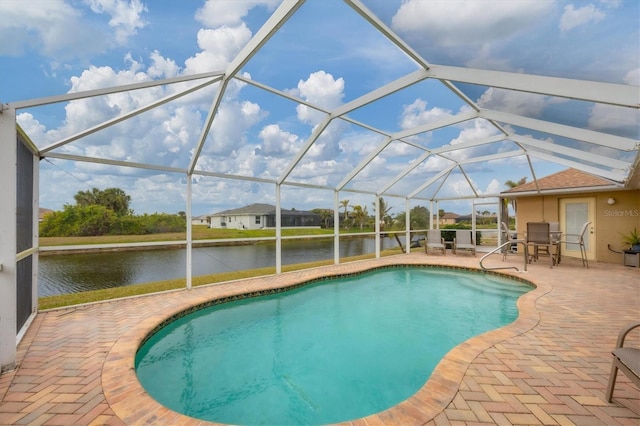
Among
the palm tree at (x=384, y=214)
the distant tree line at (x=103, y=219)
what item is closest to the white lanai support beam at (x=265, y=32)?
the distant tree line at (x=103, y=219)

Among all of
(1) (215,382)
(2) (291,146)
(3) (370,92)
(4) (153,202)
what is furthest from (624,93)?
(4) (153,202)

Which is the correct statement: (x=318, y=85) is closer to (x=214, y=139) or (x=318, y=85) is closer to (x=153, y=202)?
(x=214, y=139)

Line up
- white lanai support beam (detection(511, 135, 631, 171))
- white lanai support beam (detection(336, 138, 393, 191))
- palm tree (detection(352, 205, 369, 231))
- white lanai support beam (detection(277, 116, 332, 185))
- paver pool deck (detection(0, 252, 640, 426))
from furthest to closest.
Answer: palm tree (detection(352, 205, 369, 231)), white lanai support beam (detection(336, 138, 393, 191)), white lanai support beam (detection(277, 116, 332, 185)), white lanai support beam (detection(511, 135, 631, 171)), paver pool deck (detection(0, 252, 640, 426))

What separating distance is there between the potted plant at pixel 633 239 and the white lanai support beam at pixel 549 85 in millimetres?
9055

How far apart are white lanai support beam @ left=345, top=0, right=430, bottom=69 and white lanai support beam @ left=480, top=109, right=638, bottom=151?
2.60m

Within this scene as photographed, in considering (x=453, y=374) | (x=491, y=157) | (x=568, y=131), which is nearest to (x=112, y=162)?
(x=453, y=374)

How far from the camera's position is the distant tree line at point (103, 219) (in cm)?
522

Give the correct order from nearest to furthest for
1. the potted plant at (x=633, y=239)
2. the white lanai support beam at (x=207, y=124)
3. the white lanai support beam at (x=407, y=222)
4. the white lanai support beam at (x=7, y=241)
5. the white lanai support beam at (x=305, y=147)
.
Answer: the white lanai support beam at (x=7, y=241) < the white lanai support beam at (x=207, y=124) < the white lanai support beam at (x=305, y=147) < the potted plant at (x=633, y=239) < the white lanai support beam at (x=407, y=222)

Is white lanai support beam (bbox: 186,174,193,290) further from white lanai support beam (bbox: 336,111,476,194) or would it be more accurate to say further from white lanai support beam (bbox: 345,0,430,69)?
white lanai support beam (bbox: 345,0,430,69)

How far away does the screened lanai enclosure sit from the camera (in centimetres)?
352

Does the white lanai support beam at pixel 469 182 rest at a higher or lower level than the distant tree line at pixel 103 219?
higher

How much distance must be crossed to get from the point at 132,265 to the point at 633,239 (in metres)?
15.5

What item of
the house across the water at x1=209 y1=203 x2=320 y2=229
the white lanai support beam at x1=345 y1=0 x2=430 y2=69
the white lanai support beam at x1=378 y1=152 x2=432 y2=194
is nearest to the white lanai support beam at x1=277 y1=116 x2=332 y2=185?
the house across the water at x1=209 y1=203 x2=320 y2=229

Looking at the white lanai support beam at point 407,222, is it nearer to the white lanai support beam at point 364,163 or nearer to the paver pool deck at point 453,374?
the white lanai support beam at point 364,163
